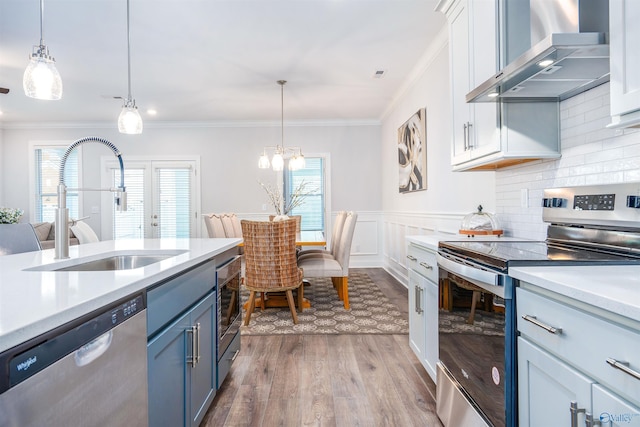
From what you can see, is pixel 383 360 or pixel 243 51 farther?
pixel 243 51

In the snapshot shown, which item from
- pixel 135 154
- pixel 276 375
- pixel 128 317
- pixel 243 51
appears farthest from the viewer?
pixel 135 154

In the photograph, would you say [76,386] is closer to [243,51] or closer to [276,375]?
[276,375]

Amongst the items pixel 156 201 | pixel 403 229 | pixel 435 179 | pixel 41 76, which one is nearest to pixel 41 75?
pixel 41 76

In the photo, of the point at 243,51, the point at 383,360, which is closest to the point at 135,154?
the point at 243,51

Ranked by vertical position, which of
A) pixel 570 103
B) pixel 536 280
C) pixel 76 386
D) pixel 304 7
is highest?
pixel 304 7

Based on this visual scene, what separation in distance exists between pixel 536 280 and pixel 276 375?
70.1 inches

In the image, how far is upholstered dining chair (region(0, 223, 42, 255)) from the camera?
71.8 inches

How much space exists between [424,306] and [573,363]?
3.91 feet

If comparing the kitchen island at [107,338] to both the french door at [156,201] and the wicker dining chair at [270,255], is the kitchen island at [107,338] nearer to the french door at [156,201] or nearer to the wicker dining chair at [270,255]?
the wicker dining chair at [270,255]

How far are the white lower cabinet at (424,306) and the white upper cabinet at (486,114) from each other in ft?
2.18

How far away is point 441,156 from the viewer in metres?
3.39

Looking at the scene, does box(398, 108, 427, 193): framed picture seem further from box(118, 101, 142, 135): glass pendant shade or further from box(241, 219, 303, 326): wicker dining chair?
box(118, 101, 142, 135): glass pendant shade

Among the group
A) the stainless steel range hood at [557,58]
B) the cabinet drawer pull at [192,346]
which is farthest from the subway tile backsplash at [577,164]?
the cabinet drawer pull at [192,346]

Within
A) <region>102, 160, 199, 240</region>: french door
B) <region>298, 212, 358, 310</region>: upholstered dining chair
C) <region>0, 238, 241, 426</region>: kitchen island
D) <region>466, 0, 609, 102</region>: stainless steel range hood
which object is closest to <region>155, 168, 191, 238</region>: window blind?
<region>102, 160, 199, 240</region>: french door
